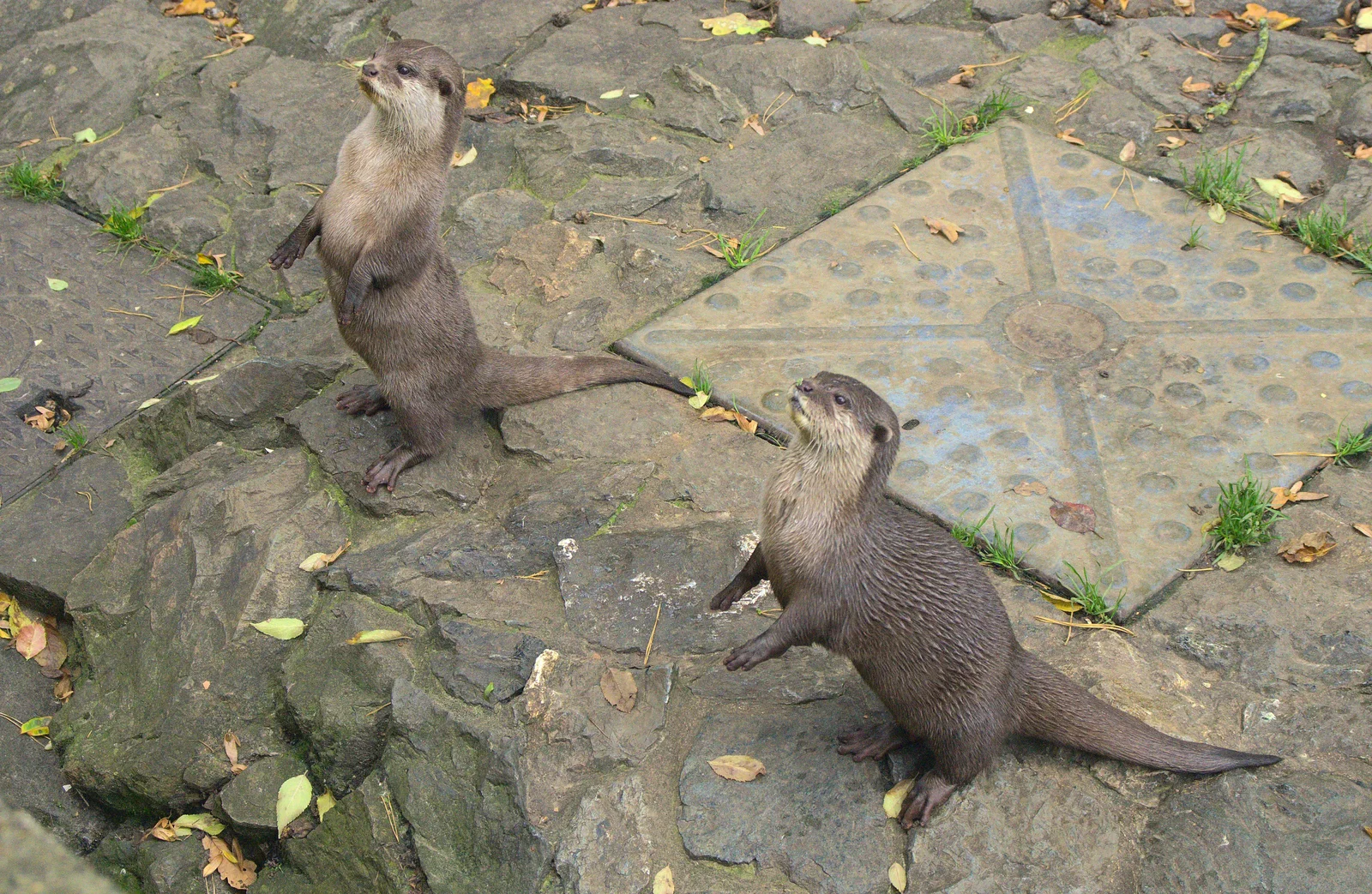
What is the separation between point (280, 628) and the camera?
8.69 ft

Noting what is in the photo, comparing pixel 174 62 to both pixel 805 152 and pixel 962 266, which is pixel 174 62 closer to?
pixel 805 152

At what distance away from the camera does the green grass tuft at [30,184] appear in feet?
13.1

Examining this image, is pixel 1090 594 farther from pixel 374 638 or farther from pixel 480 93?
pixel 480 93

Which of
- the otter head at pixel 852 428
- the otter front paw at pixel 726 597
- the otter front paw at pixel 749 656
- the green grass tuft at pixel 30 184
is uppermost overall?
the otter head at pixel 852 428

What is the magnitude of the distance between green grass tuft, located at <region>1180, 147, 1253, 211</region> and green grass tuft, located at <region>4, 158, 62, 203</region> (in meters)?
3.58

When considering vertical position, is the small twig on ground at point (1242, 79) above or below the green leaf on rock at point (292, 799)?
above

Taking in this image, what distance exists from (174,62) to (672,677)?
3.33 m

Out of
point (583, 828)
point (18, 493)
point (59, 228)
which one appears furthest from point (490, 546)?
point (59, 228)

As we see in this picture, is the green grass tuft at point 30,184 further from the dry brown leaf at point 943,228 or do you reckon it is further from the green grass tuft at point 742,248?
the dry brown leaf at point 943,228

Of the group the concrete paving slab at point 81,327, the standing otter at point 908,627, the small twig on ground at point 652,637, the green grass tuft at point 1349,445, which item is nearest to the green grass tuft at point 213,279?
the concrete paving slab at point 81,327

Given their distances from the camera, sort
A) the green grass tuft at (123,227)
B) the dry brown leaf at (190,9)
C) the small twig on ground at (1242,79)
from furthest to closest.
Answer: the dry brown leaf at (190,9)
the small twig on ground at (1242,79)
the green grass tuft at (123,227)

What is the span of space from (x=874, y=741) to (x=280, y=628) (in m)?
1.28

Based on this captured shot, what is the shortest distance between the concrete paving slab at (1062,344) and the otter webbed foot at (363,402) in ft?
2.13

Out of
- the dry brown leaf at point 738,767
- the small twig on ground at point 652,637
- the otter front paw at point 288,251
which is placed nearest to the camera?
the dry brown leaf at point 738,767
